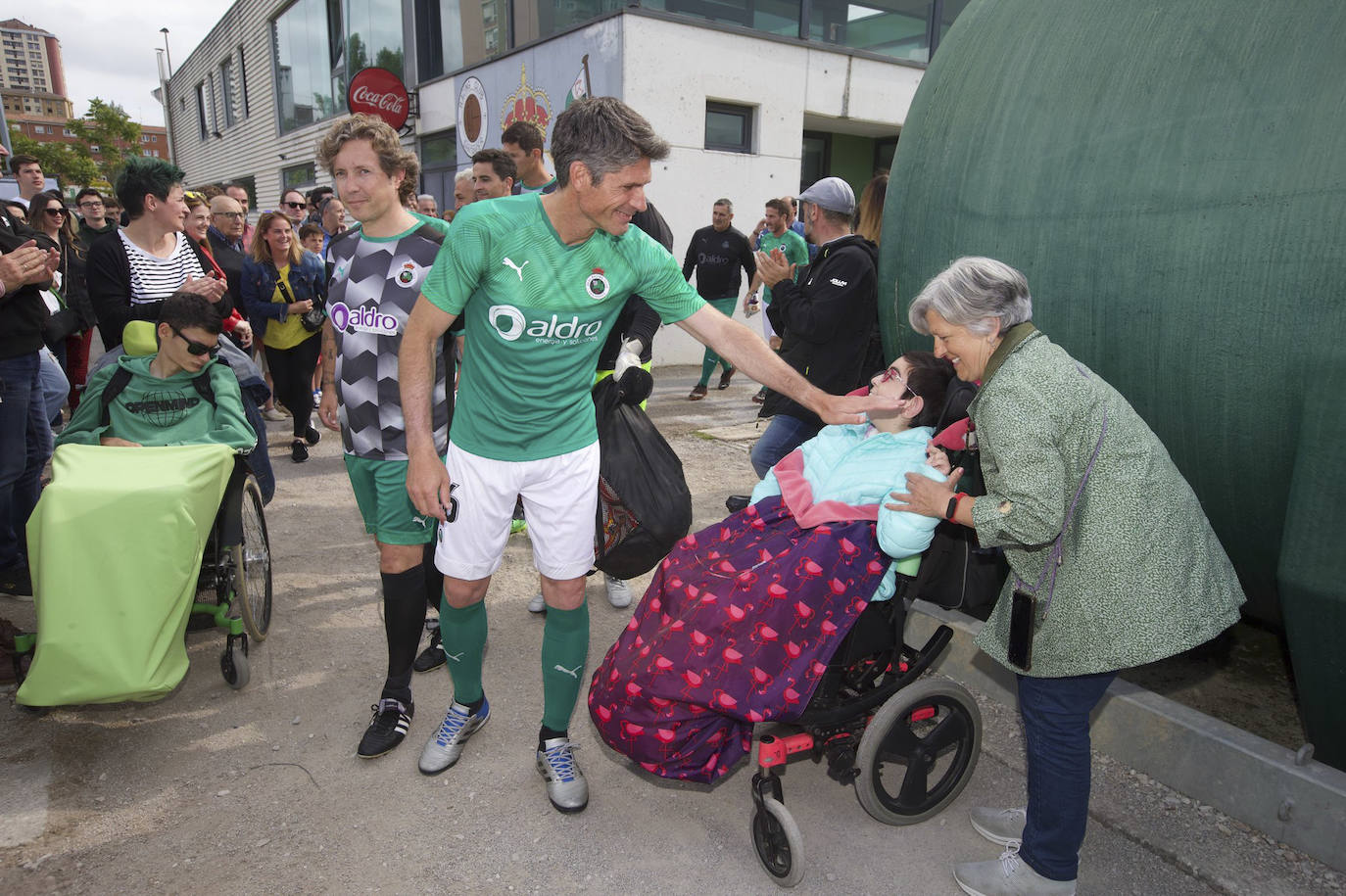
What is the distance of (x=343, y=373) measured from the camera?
10.1ft

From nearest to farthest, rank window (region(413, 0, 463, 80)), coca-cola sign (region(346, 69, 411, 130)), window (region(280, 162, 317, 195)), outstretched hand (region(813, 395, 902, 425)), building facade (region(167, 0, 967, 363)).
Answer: outstretched hand (region(813, 395, 902, 425)), building facade (region(167, 0, 967, 363)), coca-cola sign (region(346, 69, 411, 130)), window (region(413, 0, 463, 80)), window (region(280, 162, 317, 195))

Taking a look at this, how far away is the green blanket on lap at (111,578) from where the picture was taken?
282 cm

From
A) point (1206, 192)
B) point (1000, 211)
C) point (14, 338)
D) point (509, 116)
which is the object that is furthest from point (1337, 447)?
point (509, 116)

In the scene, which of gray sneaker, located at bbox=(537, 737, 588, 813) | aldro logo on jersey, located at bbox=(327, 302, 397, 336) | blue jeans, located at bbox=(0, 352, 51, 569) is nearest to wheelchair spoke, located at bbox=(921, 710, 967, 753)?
gray sneaker, located at bbox=(537, 737, 588, 813)

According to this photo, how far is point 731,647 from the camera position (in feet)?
7.94

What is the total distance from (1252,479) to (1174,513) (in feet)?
2.15

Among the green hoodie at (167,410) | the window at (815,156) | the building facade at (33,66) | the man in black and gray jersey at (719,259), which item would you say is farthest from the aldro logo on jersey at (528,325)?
the building facade at (33,66)

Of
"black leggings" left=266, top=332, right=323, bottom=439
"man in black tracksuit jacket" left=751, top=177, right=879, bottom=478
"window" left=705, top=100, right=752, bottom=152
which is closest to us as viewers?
"man in black tracksuit jacket" left=751, top=177, right=879, bottom=478

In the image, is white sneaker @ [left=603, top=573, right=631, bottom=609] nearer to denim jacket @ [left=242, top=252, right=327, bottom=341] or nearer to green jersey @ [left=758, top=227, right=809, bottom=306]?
denim jacket @ [left=242, top=252, right=327, bottom=341]

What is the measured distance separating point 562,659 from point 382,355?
4.17 feet

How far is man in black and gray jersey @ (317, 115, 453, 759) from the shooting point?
9.75 ft

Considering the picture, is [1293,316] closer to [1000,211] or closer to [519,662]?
[1000,211]

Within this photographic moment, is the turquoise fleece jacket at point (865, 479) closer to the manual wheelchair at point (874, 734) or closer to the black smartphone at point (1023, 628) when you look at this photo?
the manual wheelchair at point (874, 734)

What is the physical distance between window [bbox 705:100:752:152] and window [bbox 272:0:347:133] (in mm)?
12395
